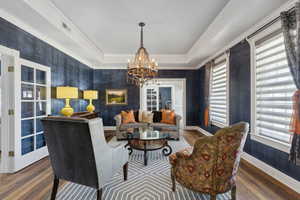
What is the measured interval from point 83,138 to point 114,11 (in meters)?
2.49

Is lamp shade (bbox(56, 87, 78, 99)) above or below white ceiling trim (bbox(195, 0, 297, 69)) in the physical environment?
below

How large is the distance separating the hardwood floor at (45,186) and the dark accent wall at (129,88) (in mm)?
3542

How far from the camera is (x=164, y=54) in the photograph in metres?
5.58

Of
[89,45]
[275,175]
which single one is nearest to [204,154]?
[275,175]

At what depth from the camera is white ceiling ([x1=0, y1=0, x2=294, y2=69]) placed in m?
2.42

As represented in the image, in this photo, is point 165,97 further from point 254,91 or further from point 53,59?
point 53,59

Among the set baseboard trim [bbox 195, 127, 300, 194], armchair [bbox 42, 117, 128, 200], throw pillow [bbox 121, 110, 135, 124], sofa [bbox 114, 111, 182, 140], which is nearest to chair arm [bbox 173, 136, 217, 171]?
armchair [bbox 42, 117, 128, 200]

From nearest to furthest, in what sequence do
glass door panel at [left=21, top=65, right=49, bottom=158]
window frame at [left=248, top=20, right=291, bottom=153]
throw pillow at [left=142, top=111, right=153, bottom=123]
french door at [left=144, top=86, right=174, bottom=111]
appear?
window frame at [left=248, top=20, right=291, bottom=153]
glass door panel at [left=21, top=65, right=49, bottom=158]
throw pillow at [left=142, top=111, right=153, bottom=123]
french door at [left=144, top=86, right=174, bottom=111]

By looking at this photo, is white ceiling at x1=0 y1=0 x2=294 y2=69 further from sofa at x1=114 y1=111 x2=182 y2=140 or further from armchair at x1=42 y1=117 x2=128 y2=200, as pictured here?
sofa at x1=114 y1=111 x2=182 y2=140

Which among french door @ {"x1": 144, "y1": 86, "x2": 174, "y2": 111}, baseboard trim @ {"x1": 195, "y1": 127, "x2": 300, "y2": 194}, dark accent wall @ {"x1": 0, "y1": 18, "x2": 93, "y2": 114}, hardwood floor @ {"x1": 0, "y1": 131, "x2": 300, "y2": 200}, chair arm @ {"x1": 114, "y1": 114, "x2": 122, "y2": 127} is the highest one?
dark accent wall @ {"x1": 0, "y1": 18, "x2": 93, "y2": 114}

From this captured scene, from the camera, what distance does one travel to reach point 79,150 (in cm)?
162

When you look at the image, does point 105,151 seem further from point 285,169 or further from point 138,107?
point 138,107

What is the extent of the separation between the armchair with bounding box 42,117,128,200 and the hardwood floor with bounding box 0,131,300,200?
525 mm

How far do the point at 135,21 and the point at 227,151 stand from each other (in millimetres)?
3024
